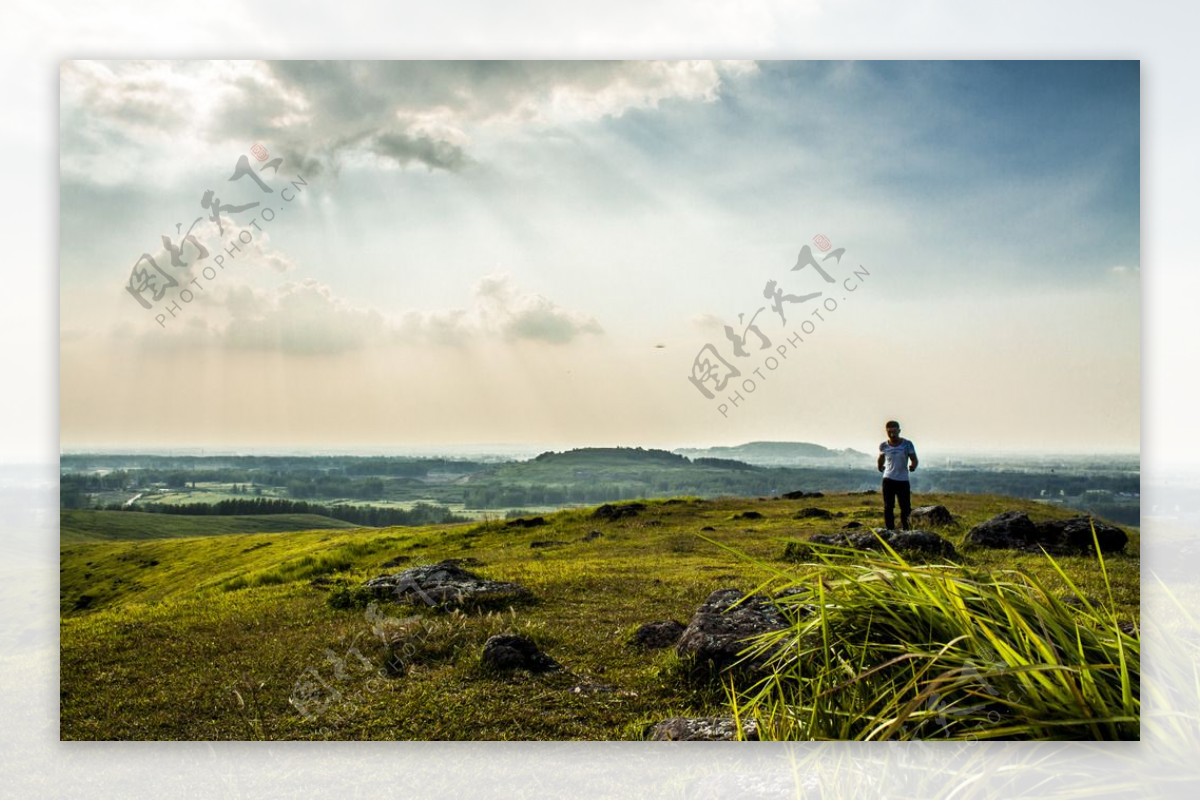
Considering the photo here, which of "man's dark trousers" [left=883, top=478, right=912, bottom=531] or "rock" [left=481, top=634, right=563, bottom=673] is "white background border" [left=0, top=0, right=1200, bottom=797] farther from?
"man's dark trousers" [left=883, top=478, right=912, bottom=531]

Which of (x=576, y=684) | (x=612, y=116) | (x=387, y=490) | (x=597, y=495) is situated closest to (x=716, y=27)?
(x=612, y=116)

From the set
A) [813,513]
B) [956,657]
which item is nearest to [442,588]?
[813,513]

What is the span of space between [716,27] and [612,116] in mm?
777

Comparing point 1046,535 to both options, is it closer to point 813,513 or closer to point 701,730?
point 813,513

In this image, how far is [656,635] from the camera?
4.91 metres

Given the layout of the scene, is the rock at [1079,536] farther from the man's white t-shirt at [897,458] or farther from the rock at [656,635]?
the rock at [656,635]

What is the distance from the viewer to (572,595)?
5.19m

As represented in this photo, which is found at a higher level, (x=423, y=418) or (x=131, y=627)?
(x=423, y=418)

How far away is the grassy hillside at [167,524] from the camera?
496cm

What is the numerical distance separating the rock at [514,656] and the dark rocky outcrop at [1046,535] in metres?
2.47

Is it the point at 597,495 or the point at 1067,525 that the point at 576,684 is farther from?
the point at 1067,525

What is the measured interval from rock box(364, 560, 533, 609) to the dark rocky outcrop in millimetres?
2706

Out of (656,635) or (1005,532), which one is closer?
(656,635)

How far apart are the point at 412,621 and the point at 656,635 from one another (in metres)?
1.38
